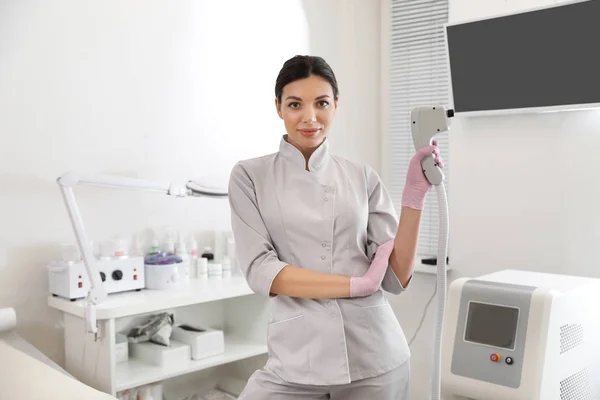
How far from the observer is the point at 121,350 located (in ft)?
7.77

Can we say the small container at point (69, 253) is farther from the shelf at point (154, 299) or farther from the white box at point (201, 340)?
the white box at point (201, 340)

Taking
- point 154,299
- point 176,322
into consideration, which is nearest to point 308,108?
point 154,299

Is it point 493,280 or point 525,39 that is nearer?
point 493,280

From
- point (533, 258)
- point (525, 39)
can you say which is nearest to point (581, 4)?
point (525, 39)

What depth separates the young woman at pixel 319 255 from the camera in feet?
4.77

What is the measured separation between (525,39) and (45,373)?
2.05m

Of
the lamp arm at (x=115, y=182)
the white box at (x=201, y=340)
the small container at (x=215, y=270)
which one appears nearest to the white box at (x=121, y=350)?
the white box at (x=201, y=340)

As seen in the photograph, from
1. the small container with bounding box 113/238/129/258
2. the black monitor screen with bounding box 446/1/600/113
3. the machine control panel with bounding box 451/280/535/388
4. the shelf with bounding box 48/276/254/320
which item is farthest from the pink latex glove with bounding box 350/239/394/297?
the black monitor screen with bounding box 446/1/600/113

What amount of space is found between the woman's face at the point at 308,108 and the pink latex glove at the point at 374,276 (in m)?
0.31

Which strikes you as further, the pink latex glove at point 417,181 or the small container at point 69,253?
the small container at point 69,253

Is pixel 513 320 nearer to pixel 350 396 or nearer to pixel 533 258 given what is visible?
pixel 350 396

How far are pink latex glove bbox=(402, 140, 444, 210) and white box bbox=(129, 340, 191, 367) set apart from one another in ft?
4.04

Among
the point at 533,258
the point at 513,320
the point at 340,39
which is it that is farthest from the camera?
the point at 340,39

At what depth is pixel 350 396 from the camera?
1478mm
